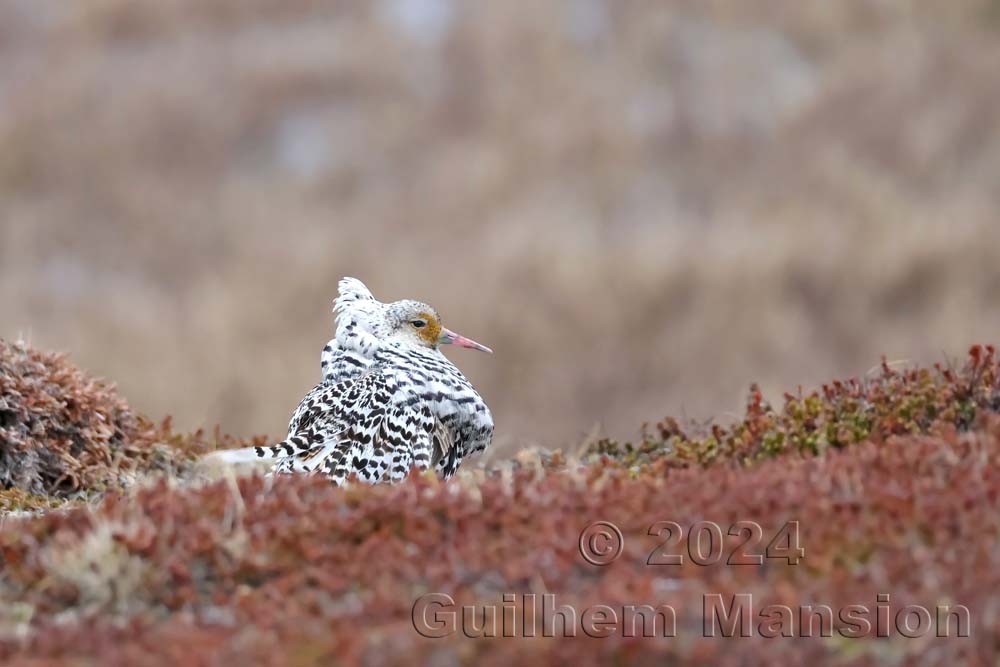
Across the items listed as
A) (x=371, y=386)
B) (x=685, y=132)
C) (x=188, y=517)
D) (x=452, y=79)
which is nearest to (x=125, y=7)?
(x=452, y=79)

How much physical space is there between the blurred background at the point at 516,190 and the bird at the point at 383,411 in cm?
906

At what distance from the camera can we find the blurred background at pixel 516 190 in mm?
18453

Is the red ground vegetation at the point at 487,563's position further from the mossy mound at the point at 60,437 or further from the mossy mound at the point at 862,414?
the mossy mound at the point at 60,437

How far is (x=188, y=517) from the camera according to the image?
4855mm

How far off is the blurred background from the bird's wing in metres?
9.75

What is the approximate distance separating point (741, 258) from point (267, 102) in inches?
384

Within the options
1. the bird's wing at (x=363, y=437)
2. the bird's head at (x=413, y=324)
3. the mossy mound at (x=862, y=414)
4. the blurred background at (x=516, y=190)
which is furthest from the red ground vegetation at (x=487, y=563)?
the blurred background at (x=516, y=190)

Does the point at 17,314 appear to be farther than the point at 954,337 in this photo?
Yes

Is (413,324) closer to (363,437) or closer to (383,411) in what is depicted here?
(383,411)

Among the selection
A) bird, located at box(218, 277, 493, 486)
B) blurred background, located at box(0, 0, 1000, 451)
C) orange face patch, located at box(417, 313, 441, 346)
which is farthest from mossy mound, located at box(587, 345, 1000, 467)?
blurred background, located at box(0, 0, 1000, 451)

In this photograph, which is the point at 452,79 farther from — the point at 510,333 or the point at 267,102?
the point at 510,333

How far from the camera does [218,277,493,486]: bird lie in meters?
6.70

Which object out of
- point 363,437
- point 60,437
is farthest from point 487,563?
point 60,437

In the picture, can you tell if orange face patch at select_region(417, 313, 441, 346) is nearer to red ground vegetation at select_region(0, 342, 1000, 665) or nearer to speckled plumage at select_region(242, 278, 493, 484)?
speckled plumage at select_region(242, 278, 493, 484)
